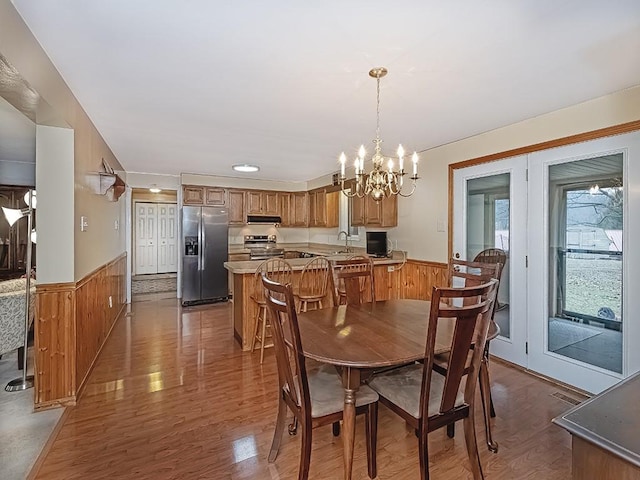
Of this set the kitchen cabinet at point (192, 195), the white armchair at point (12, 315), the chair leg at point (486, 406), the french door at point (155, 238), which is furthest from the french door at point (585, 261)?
the french door at point (155, 238)

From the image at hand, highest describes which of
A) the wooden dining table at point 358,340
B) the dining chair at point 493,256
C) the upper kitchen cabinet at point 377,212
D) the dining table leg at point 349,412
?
the upper kitchen cabinet at point 377,212

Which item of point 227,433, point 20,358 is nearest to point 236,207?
point 20,358

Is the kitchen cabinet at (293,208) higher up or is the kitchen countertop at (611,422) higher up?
the kitchen cabinet at (293,208)

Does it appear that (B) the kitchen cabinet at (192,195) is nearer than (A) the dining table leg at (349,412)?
No

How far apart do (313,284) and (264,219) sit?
295 cm

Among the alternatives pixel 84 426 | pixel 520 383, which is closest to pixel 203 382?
pixel 84 426

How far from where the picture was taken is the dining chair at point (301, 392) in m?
1.53

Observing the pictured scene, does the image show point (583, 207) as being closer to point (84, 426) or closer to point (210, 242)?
point (84, 426)

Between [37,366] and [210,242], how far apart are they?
11.7 feet

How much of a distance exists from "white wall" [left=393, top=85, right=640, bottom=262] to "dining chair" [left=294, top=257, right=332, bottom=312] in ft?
4.28

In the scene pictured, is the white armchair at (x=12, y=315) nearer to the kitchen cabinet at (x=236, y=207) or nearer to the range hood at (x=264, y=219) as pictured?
the kitchen cabinet at (x=236, y=207)

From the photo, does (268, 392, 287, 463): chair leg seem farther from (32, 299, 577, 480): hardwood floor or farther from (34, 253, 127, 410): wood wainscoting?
(34, 253, 127, 410): wood wainscoting

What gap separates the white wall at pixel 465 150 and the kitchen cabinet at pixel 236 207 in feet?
10.1

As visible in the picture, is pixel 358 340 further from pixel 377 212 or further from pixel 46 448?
pixel 377 212
